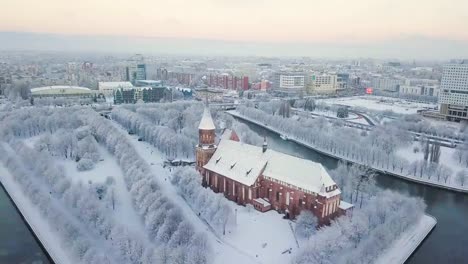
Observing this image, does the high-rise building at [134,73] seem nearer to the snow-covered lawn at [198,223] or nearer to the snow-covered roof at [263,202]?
the snow-covered lawn at [198,223]

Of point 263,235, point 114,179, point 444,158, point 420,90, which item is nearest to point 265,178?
point 263,235

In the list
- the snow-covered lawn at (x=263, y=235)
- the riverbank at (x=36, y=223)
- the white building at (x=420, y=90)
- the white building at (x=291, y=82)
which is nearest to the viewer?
the snow-covered lawn at (x=263, y=235)

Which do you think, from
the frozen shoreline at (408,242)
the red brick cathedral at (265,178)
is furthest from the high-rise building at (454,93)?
the red brick cathedral at (265,178)

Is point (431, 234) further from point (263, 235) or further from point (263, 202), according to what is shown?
point (263, 235)

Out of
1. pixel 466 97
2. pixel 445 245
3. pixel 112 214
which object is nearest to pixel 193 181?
pixel 112 214

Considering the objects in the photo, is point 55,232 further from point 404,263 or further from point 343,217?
point 404,263
